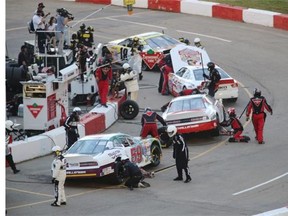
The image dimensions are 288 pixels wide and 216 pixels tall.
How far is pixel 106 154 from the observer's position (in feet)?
84.9

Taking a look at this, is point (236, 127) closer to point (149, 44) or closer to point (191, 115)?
point (191, 115)

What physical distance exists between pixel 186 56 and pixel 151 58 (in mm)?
3329

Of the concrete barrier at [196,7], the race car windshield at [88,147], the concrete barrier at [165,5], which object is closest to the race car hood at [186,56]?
the race car windshield at [88,147]

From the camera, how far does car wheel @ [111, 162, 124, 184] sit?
25875 mm

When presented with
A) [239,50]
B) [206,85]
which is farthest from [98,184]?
[239,50]

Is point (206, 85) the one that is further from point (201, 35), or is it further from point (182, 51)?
point (201, 35)

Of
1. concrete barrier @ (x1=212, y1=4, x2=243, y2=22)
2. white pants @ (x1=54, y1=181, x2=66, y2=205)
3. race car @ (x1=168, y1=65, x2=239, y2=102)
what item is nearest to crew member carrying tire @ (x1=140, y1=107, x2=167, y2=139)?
race car @ (x1=168, y1=65, x2=239, y2=102)

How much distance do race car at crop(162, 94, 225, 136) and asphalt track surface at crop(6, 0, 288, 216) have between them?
56 cm

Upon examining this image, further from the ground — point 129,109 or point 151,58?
point 151,58

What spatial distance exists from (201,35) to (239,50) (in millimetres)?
3142

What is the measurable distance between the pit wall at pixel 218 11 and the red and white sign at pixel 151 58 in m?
9.36

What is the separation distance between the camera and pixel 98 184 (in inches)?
1038

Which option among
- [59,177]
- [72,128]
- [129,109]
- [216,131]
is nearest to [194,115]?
[216,131]

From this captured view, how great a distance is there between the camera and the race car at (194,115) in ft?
100
